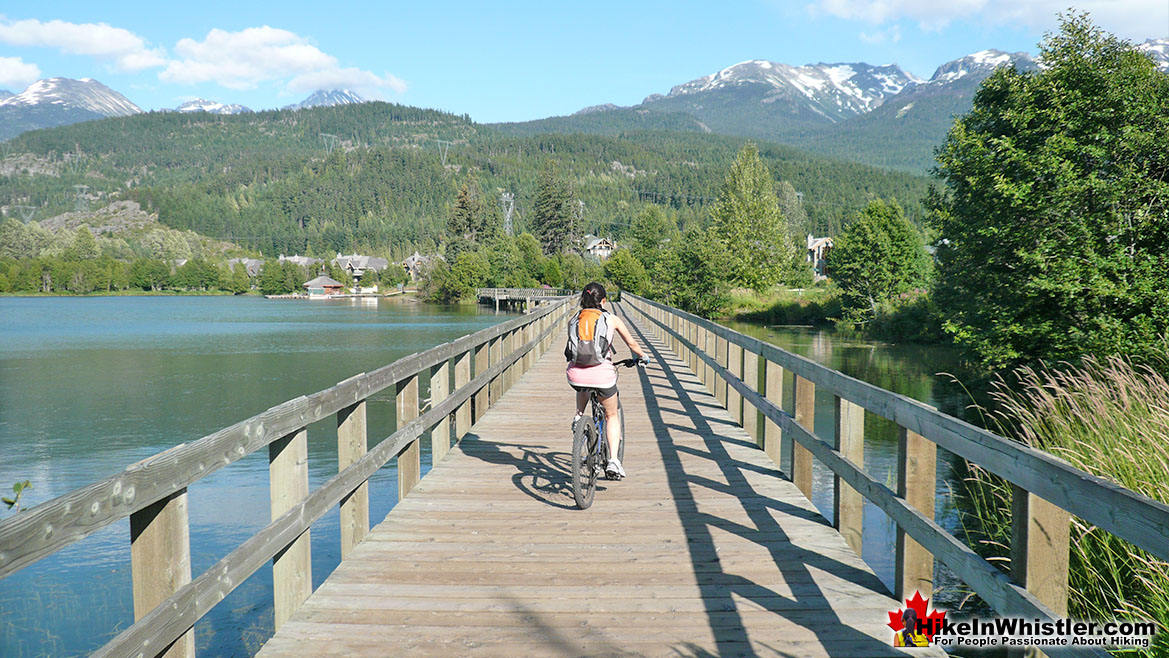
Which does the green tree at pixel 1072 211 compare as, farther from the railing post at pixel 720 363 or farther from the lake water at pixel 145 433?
the lake water at pixel 145 433

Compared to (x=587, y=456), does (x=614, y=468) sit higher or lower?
lower

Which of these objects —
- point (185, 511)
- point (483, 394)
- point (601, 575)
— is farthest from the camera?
point (483, 394)

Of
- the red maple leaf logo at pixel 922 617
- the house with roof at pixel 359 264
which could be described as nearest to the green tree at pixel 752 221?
the red maple leaf logo at pixel 922 617

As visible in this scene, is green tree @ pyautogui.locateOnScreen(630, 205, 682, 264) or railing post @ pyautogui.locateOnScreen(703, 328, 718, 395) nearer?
railing post @ pyautogui.locateOnScreen(703, 328, 718, 395)

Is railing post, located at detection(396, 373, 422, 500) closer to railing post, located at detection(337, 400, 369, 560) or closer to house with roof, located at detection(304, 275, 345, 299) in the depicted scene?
railing post, located at detection(337, 400, 369, 560)

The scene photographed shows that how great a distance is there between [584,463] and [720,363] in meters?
5.24

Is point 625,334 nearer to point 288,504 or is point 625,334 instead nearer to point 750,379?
point 750,379

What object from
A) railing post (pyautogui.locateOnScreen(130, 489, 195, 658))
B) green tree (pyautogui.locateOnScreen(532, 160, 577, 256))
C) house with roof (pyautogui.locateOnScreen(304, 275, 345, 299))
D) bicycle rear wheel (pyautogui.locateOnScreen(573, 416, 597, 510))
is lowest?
house with roof (pyautogui.locateOnScreen(304, 275, 345, 299))

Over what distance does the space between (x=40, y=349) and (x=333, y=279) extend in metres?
122

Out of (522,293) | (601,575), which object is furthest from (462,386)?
(522,293)

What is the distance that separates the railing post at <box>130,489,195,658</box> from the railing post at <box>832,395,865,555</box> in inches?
140

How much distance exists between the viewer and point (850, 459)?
498 centimetres

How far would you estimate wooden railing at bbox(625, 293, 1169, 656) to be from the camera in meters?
2.40

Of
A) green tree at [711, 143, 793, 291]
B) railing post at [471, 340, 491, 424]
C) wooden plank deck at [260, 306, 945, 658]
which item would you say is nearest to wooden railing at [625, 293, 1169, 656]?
wooden plank deck at [260, 306, 945, 658]
